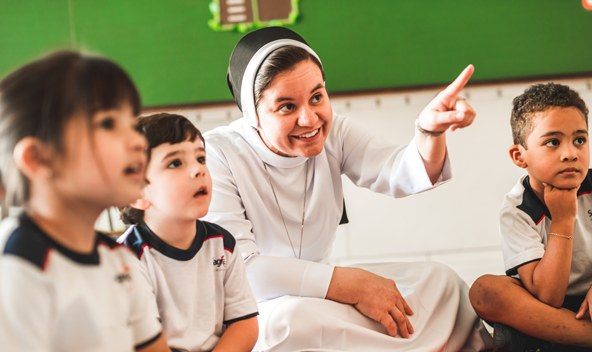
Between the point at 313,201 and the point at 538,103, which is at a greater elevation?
the point at 538,103

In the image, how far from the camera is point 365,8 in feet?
11.7

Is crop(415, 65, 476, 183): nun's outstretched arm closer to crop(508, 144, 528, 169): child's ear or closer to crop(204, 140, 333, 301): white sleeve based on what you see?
crop(508, 144, 528, 169): child's ear

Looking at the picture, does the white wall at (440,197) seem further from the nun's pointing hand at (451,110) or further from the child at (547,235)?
the nun's pointing hand at (451,110)

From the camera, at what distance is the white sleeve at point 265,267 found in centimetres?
182

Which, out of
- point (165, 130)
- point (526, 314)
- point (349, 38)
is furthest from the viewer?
point (349, 38)

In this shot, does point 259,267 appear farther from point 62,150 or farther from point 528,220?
point 62,150

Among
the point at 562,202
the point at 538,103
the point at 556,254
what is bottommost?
the point at 556,254

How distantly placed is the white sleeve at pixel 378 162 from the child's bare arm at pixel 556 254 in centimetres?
27

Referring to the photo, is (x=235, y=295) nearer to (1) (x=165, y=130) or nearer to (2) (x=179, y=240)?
(2) (x=179, y=240)

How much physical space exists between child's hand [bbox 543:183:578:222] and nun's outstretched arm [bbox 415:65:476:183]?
0.28m

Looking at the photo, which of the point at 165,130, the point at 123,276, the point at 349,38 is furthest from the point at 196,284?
the point at 349,38

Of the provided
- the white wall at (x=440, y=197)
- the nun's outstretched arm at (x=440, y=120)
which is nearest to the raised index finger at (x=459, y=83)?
the nun's outstretched arm at (x=440, y=120)

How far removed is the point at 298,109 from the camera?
72.0 inches

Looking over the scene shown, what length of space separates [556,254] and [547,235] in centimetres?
13
